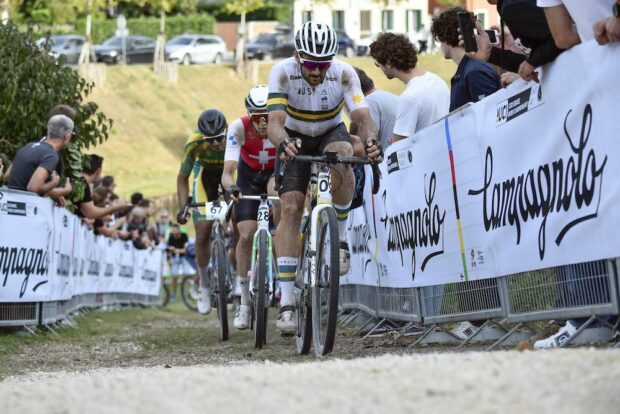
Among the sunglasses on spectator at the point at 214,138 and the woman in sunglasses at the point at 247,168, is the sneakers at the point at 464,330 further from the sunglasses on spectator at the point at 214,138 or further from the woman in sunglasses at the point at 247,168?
the sunglasses on spectator at the point at 214,138

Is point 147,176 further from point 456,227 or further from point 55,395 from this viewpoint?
point 55,395

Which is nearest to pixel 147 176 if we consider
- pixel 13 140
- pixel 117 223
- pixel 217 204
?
pixel 117 223

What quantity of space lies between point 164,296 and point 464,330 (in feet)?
68.1

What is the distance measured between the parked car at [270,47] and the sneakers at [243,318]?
63.5 metres

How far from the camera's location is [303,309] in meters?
9.40

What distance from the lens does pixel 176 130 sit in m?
61.8

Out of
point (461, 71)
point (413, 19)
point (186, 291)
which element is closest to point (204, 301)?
point (461, 71)

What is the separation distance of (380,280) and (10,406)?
6.56 m

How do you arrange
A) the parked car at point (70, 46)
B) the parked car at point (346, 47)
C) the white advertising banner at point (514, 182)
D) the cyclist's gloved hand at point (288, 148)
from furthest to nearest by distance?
the parked car at point (346, 47)
the parked car at point (70, 46)
the cyclist's gloved hand at point (288, 148)
the white advertising banner at point (514, 182)

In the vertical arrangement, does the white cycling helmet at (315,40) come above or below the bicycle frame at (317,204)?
above

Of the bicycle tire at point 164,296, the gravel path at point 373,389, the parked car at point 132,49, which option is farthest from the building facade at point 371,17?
the gravel path at point 373,389

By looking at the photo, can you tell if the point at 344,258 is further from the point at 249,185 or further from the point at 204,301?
the point at 204,301

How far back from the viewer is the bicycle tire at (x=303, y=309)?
30.2ft

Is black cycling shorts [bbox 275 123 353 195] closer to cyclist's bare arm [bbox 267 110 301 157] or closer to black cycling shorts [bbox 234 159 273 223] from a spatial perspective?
cyclist's bare arm [bbox 267 110 301 157]
